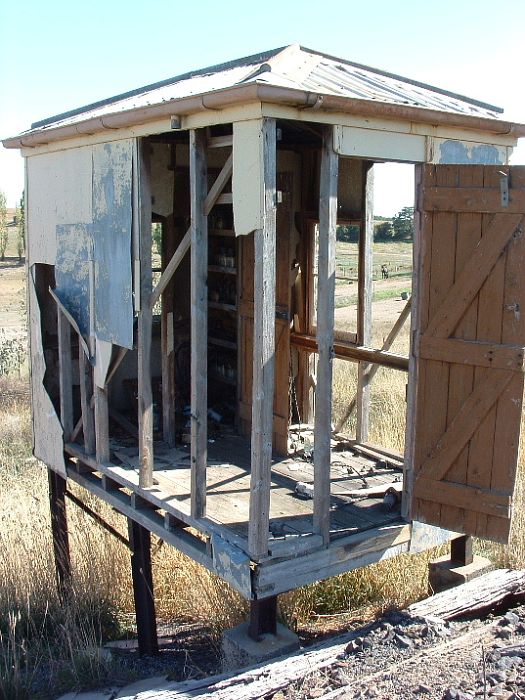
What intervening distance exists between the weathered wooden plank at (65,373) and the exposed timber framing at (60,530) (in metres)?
0.98

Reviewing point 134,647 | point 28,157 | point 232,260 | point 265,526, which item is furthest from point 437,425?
point 28,157

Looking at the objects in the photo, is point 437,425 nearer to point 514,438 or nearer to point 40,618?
point 514,438

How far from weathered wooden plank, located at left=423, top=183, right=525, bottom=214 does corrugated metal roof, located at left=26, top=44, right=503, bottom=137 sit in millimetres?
601

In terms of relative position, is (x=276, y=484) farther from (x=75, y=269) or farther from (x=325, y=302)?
(x=75, y=269)

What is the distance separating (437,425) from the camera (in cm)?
539

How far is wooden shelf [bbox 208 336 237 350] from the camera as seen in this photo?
A: 806cm

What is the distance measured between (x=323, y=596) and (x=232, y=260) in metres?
3.47

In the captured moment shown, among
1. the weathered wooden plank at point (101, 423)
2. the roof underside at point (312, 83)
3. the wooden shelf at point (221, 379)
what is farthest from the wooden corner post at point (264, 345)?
the wooden shelf at point (221, 379)

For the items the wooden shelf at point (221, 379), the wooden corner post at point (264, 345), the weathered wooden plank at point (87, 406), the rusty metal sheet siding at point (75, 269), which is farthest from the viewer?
the wooden shelf at point (221, 379)

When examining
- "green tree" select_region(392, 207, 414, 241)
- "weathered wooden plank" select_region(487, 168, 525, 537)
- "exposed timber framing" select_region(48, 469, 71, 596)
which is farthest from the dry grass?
"green tree" select_region(392, 207, 414, 241)

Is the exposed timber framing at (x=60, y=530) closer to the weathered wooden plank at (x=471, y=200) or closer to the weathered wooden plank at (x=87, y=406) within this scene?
the weathered wooden plank at (x=87, y=406)

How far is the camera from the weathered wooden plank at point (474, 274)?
4.92m

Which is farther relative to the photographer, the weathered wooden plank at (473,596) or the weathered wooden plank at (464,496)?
the weathered wooden plank at (473,596)

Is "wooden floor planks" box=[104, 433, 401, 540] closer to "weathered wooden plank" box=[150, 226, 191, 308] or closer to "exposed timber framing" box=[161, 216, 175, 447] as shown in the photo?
"exposed timber framing" box=[161, 216, 175, 447]
